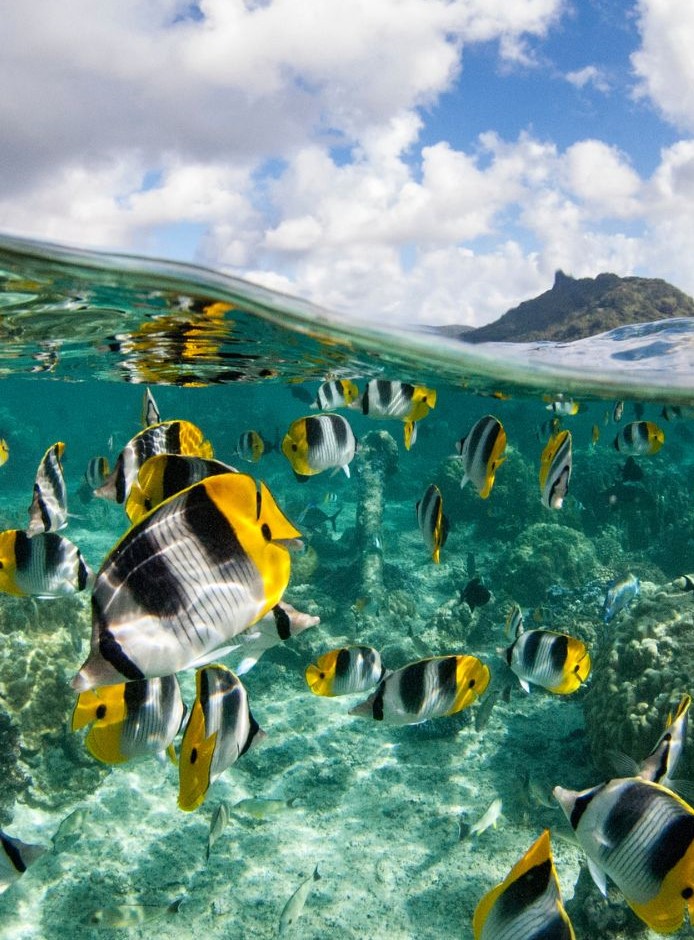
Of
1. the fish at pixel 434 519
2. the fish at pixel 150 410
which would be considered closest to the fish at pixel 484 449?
the fish at pixel 434 519

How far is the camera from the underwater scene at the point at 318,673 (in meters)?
2.51

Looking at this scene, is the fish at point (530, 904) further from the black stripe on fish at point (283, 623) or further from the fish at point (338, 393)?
the fish at point (338, 393)

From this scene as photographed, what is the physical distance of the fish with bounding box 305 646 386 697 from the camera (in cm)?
473

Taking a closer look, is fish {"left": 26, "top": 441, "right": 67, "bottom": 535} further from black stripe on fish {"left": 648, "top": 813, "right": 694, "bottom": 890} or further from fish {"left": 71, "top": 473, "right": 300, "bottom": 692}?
black stripe on fish {"left": 648, "top": 813, "right": 694, "bottom": 890}

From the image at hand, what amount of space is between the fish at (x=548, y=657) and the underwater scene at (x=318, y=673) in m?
0.03

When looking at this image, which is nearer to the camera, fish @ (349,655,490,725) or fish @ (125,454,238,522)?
fish @ (125,454,238,522)

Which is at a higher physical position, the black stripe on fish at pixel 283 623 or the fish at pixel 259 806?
the black stripe on fish at pixel 283 623

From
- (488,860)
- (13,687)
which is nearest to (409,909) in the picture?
(488,860)

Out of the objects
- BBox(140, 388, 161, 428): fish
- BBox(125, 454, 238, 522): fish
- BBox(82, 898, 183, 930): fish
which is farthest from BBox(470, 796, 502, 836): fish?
BBox(125, 454, 238, 522): fish

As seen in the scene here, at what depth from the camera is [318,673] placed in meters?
4.78

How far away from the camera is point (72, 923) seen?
6.12 m

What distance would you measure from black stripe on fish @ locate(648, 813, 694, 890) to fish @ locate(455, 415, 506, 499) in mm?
2392

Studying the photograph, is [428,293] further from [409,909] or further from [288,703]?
[409,909]

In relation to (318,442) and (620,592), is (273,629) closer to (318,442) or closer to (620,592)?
(318,442)
